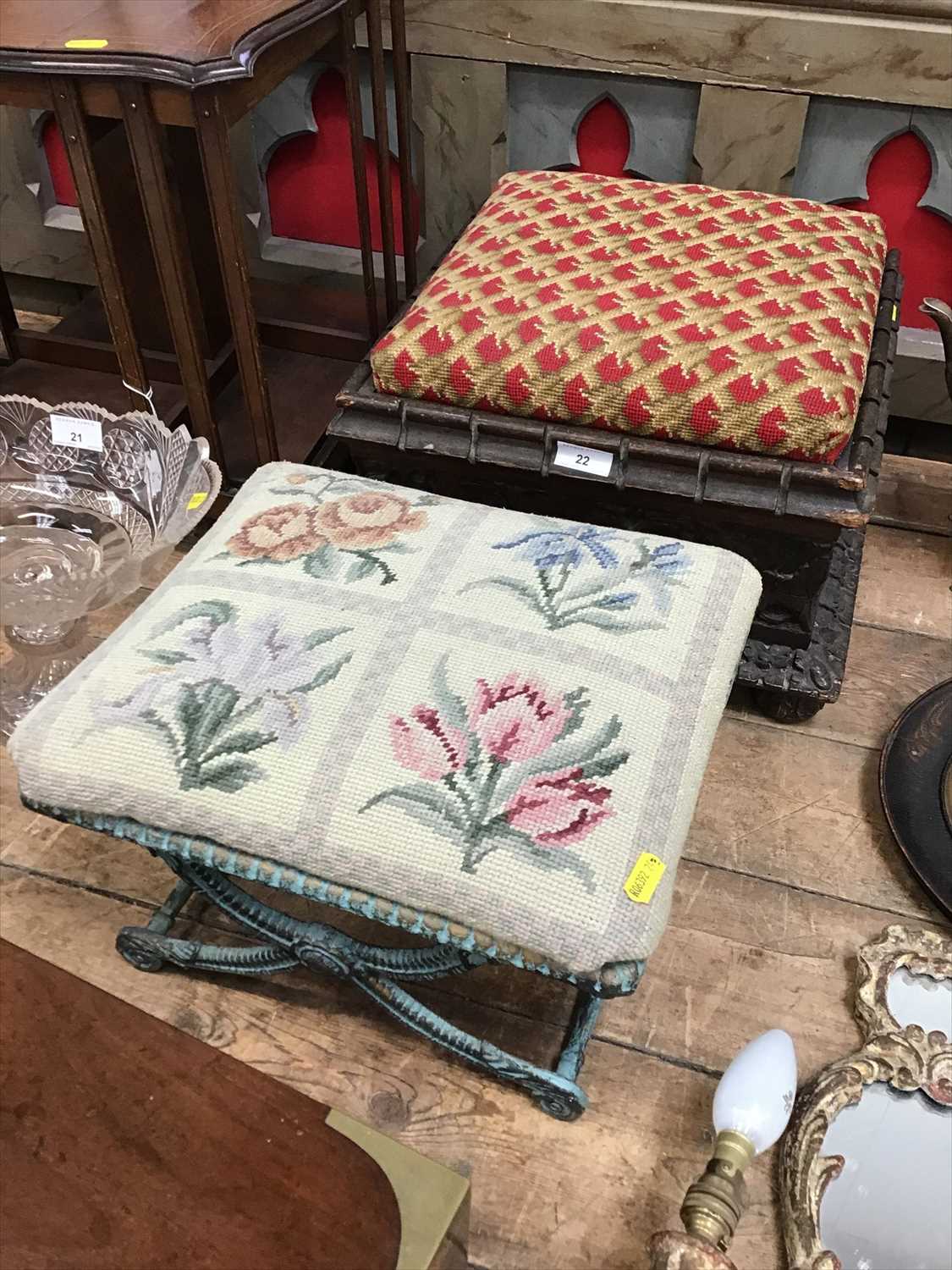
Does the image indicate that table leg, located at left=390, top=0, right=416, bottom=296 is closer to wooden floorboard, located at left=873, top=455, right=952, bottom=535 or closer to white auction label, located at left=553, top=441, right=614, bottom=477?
white auction label, located at left=553, top=441, right=614, bottom=477

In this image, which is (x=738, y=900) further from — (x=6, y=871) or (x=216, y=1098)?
(x=6, y=871)

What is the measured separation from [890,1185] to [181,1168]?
24.5 inches

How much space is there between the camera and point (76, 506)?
1303mm

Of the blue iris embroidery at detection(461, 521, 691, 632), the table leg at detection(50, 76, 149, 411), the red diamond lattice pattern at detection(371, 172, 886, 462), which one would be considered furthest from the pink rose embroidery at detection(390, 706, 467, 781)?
the table leg at detection(50, 76, 149, 411)

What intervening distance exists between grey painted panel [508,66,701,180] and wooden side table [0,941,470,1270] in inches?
56.1

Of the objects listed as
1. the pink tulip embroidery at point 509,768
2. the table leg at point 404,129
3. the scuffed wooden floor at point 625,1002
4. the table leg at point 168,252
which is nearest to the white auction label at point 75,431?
the table leg at point 168,252

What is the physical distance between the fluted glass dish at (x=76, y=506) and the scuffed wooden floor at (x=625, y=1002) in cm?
16

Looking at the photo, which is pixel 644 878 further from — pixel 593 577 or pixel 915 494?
pixel 915 494

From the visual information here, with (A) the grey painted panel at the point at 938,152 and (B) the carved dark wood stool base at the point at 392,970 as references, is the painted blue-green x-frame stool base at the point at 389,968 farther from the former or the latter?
(A) the grey painted panel at the point at 938,152

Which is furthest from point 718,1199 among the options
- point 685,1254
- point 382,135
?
point 382,135

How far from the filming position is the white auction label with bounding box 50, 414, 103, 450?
129 cm

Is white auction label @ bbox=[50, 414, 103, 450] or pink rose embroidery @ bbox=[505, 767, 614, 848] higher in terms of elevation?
pink rose embroidery @ bbox=[505, 767, 614, 848]

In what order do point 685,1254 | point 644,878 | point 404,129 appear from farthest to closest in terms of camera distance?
Answer: point 404,129
point 644,878
point 685,1254

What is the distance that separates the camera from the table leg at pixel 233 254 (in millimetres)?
1063
